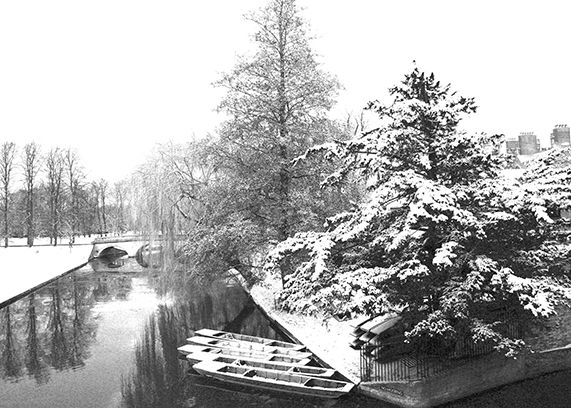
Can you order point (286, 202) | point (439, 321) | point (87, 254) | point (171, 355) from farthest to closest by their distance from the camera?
point (87, 254), point (286, 202), point (171, 355), point (439, 321)

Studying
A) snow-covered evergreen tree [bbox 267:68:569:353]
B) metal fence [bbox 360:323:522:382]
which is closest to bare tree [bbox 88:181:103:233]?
metal fence [bbox 360:323:522:382]

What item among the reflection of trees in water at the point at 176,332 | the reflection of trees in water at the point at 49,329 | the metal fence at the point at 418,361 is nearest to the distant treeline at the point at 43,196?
the reflection of trees in water at the point at 49,329

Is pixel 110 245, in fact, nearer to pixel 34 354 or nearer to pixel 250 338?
pixel 34 354

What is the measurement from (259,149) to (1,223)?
2564 inches

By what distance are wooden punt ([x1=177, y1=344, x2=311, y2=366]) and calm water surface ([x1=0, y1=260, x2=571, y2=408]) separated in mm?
722

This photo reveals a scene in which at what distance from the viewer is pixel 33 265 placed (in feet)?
141

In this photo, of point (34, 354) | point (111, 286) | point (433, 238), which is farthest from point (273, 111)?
point (111, 286)

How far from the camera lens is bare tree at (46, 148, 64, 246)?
202 ft

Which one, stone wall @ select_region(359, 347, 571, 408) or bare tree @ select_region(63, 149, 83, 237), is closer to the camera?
stone wall @ select_region(359, 347, 571, 408)

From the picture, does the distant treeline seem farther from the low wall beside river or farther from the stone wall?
the stone wall

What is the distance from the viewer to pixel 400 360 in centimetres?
1270

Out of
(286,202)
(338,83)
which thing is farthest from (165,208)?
(338,83)

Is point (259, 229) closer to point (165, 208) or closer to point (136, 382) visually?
point (136, 382)

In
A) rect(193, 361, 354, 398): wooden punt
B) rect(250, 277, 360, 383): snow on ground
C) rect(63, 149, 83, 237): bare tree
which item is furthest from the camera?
rect(63, 149, 83, 237): bare tree
